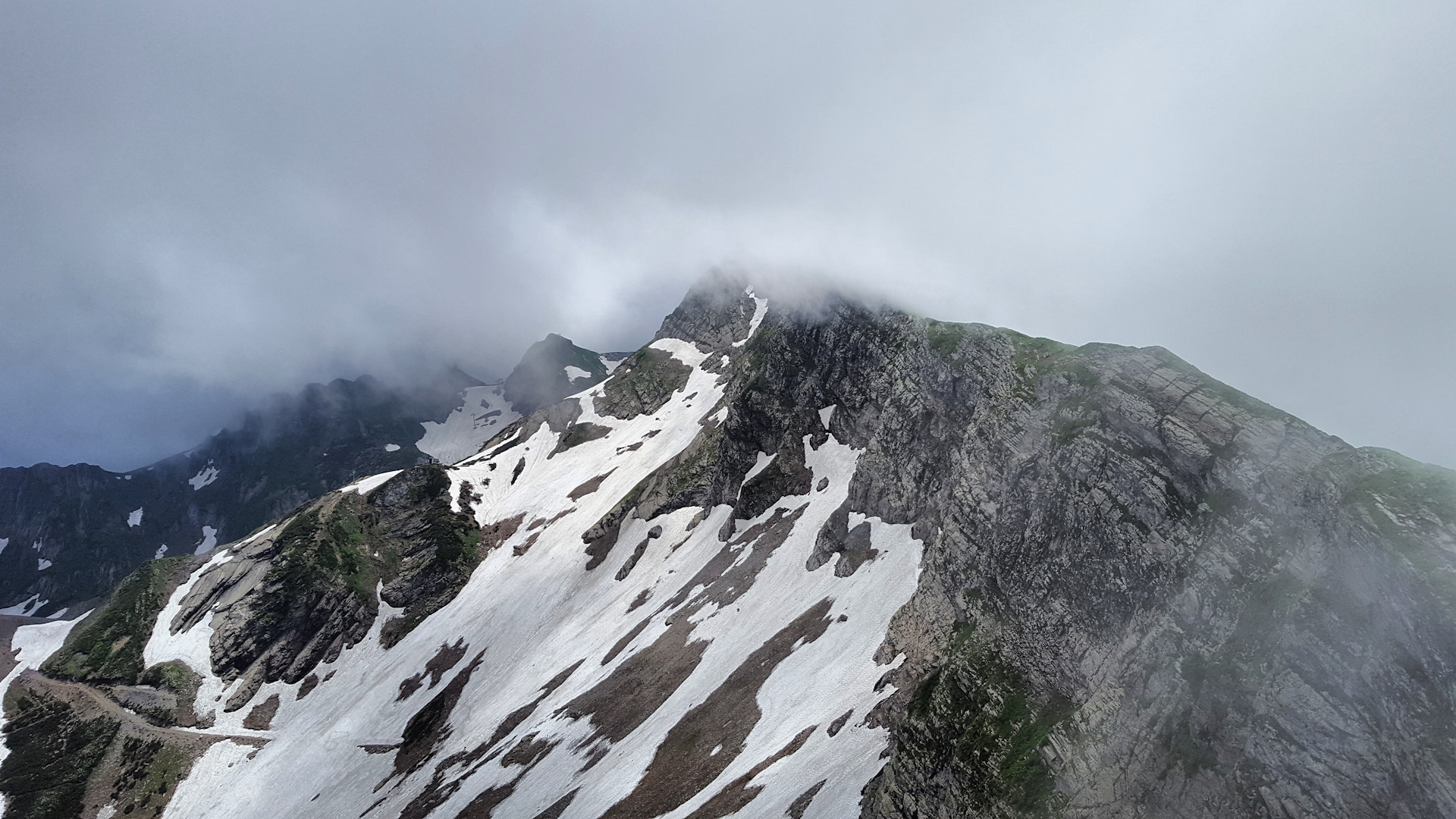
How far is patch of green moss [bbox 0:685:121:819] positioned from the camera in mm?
82688

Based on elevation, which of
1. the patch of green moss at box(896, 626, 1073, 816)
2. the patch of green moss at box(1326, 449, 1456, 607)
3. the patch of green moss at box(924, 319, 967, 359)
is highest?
the patch of green moss at box(924, 319, 967, 359)

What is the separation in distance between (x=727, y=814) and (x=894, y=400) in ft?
197

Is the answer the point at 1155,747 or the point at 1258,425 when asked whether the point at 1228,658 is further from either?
the point at 1258,425

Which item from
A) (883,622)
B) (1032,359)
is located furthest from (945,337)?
(883,622)

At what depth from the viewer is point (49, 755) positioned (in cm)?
9081

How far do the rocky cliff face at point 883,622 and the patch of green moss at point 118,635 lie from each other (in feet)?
3.77

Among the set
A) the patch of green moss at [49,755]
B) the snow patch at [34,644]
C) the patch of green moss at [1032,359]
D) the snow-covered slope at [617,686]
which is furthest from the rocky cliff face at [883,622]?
the snow patch at [34,644]

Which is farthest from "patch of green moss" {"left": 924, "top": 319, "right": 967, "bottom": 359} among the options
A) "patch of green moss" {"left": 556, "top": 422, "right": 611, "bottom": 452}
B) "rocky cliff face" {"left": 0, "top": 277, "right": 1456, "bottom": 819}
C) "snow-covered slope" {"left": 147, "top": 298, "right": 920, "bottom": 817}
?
"patch of green moss" {"left": 556, "top": 422, "right": 611, "bottom": 452}

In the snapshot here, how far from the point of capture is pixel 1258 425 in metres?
42.7

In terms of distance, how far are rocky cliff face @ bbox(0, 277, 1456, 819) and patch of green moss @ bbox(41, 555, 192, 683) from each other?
1151 mm

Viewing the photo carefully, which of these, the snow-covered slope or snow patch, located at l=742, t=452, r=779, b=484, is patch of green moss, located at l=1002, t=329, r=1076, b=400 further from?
snow patch, located at l=742, t=452, r=779, b=484

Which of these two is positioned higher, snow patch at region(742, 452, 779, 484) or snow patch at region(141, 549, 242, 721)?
snow patch at region(141, 549, 242, 721)

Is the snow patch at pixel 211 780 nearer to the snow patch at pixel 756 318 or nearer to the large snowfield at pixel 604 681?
the large snowfield at pixel 604 681

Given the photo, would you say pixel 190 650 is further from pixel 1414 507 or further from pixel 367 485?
pixel 1414 507
